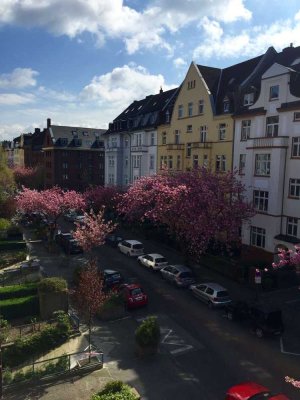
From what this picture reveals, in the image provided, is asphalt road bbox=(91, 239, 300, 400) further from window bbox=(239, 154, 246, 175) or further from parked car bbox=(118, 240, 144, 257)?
window bbox=(239, 154, 246, 175)

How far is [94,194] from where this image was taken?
171ft

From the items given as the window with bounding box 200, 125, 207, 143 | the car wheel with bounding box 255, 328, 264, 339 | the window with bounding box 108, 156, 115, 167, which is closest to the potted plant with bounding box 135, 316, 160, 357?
the car wheel with bounding box 255, 328, 264, 339

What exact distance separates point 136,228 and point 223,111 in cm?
1885

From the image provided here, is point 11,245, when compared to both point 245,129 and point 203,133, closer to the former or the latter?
point 203,133

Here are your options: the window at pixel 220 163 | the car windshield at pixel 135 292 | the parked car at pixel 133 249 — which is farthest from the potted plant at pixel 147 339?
the window at pixel 220 163

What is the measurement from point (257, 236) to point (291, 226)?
370 cm

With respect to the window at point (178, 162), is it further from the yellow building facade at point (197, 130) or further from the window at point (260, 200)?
the window at point (260, 200)

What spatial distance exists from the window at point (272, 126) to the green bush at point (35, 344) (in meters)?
24.0

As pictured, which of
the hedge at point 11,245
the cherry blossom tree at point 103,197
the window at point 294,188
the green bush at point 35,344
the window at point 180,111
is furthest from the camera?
the cherry blossom tree at point 103,197

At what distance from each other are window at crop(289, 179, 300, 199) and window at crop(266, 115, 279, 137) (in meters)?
4.77

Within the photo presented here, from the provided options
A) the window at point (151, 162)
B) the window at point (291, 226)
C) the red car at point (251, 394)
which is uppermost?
the window at point (151, 162)

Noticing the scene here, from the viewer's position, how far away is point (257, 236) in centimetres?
3466

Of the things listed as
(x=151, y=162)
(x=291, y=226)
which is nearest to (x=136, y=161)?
(x=151, y=162)

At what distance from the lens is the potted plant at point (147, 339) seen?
18.6 metres
